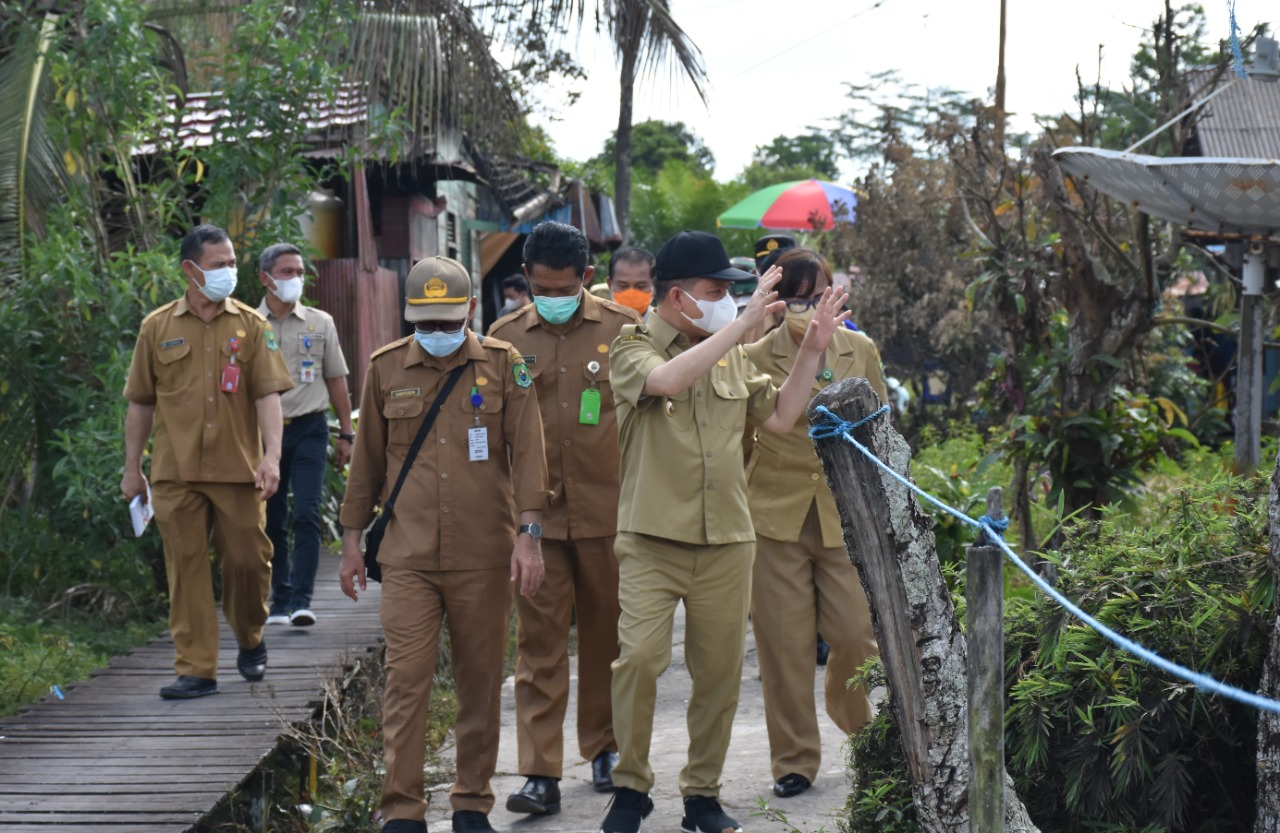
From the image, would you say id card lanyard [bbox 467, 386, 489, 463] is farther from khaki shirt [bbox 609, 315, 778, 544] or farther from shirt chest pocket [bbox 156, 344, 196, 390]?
shirt chest pocket [bbox 156, 344, 196, 390]

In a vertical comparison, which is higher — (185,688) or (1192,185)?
(1192,185)

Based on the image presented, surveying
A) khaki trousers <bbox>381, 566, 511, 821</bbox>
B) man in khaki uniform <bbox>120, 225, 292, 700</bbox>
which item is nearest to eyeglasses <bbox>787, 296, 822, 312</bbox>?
khaki trousers <bbox>381, 566, 511, 821</bbox>

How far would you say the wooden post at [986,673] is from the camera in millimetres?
2840

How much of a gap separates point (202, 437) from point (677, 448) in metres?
2.46

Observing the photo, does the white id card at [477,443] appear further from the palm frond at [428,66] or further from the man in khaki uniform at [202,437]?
the palm frond at [428,66]

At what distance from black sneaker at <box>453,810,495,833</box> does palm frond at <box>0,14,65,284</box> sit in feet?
19.0

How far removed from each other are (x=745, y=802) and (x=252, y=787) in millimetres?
1940

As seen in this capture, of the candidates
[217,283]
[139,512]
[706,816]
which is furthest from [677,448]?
[139,512]

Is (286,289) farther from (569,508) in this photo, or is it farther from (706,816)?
(706,816)

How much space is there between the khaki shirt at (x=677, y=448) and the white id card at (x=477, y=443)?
0.52 m

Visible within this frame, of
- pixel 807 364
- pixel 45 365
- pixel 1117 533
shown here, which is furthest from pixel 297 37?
pixel 1117 533

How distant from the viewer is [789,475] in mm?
5559

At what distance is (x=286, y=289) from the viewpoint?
24.4ft

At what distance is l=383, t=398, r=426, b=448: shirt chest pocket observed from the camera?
5.20 meters
